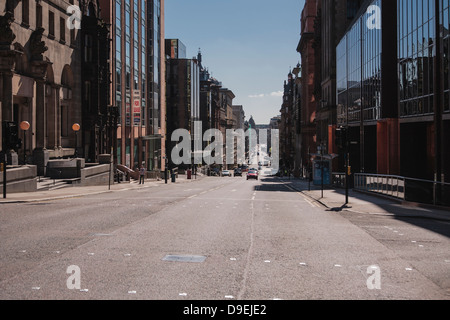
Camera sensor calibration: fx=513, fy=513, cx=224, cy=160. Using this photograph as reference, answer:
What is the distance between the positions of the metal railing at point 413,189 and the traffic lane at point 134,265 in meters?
11.4

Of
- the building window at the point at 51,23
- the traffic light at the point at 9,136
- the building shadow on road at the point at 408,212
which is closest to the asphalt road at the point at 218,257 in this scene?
the building shadow on road at the point at 408,212

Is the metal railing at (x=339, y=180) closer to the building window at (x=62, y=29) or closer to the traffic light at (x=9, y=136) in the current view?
the traffic light at (x=9, y=136)

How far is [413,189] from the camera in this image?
25844 mm

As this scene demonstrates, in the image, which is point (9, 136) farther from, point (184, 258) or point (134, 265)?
point (134, 265)

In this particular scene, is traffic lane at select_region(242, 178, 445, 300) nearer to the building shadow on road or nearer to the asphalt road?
the asphalt road

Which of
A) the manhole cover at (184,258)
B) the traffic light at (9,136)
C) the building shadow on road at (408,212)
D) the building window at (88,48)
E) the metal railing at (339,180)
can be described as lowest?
the building shadow on road at (408,212)

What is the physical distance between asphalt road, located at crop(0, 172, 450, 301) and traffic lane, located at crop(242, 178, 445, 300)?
0.02m

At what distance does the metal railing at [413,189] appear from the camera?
77.0 feet

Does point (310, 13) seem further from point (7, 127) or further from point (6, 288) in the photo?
point (6, 288)

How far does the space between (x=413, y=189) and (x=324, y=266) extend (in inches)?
652

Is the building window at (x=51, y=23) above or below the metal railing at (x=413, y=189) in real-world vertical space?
above

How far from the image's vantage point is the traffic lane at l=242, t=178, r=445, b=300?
28.9 ft
